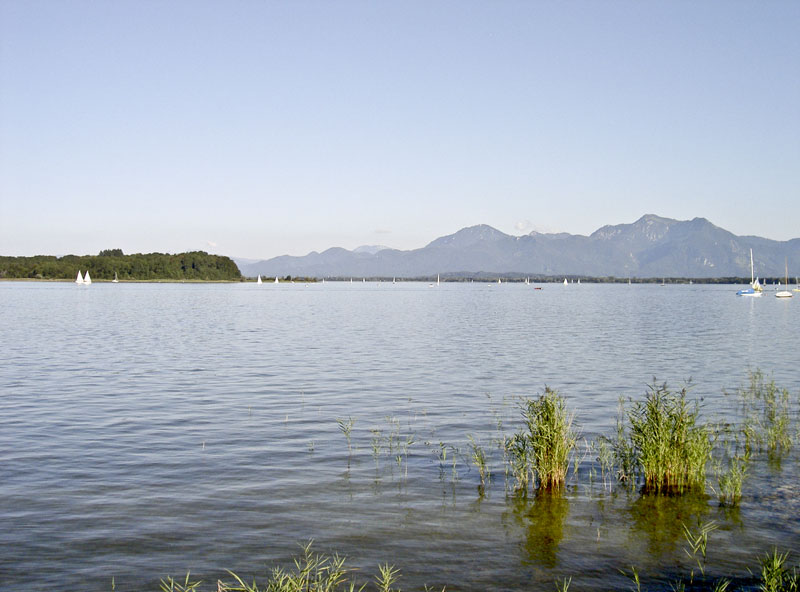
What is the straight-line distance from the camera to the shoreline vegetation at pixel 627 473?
10914 mm

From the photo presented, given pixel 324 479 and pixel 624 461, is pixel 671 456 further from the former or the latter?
pixel 324 479

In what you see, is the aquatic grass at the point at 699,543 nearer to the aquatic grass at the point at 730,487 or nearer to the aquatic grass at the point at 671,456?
the aquatic grass at the point at 730,487

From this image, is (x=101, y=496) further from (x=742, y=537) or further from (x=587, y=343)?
(x=587, y=343)

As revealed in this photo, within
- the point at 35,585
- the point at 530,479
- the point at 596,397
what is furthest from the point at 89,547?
the point at 596,397

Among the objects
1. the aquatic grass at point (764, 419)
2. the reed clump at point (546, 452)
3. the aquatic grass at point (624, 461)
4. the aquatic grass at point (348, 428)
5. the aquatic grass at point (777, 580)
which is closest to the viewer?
the aquatic grass at point (777, 580)

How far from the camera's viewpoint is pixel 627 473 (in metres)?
16.5

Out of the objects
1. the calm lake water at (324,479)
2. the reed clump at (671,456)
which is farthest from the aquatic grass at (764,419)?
the reed clump at (671,456)

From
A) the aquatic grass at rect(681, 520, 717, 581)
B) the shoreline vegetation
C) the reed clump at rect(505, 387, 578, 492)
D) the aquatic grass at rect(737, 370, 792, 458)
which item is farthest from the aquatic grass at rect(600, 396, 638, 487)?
the aquatic grass at rect(737, 370, 792, 458)

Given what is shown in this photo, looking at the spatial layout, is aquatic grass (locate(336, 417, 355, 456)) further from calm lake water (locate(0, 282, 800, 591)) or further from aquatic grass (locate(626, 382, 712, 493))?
aquatic grass (locate(626, 382, 712, 493))

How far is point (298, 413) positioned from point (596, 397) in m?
11.5

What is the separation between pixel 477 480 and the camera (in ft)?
54.3

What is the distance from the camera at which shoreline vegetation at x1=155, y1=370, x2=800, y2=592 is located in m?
10.9

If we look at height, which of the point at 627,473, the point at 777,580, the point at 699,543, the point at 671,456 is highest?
the point at 671,456

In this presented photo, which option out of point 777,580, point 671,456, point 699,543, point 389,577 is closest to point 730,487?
point 671,456
